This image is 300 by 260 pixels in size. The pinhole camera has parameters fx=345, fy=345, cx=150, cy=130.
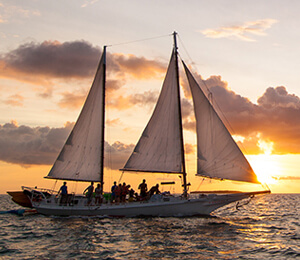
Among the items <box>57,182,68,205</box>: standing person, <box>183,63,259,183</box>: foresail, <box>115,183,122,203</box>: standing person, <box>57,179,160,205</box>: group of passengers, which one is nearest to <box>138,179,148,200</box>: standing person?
<box>57,179,160,205</box>: group of passengers

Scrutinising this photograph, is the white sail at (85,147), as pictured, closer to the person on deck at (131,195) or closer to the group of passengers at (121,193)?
the group of passengers at (121,193)

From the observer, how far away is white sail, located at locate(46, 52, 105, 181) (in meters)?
37.0

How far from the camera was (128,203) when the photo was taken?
3297cm

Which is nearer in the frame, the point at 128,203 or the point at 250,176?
the point at 250,176

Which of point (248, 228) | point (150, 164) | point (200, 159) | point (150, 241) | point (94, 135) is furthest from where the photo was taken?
point (94, 135)

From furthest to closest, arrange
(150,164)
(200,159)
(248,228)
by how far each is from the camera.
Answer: (150,164)
(200,159)
(248,228)

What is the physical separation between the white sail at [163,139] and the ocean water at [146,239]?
5.36 metres

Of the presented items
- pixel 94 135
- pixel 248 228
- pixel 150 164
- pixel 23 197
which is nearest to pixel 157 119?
pixel 150 164

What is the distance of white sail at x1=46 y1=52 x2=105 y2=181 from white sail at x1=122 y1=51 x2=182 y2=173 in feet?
15.6

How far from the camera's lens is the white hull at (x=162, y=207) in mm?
32125

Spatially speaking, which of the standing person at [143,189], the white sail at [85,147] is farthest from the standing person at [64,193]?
the standing person at [143,189]

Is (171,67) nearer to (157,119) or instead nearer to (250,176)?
(157,119)

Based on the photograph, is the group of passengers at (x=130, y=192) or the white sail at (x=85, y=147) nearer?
the group of passengers at (x=130, y=192)

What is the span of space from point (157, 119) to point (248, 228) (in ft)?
44.2
